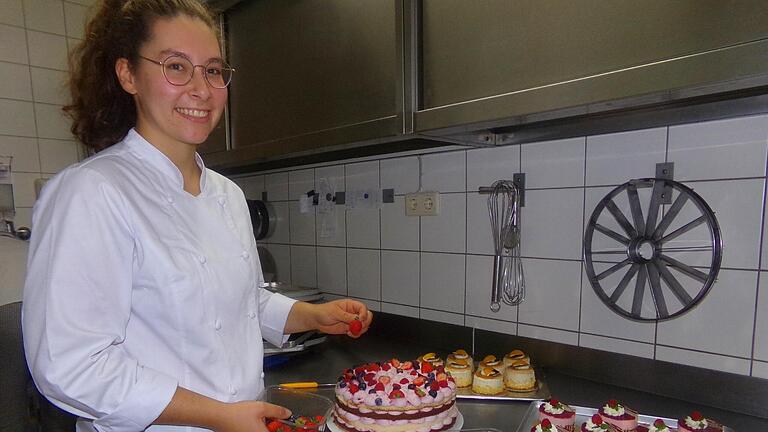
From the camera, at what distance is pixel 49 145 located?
210 cm

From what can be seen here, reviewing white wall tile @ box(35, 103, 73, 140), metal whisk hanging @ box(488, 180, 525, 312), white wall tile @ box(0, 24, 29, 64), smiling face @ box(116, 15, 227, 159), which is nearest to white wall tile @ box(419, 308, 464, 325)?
metal whisk hanging @ box(488, 180, 525, 312)

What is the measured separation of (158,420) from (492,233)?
2.89ft

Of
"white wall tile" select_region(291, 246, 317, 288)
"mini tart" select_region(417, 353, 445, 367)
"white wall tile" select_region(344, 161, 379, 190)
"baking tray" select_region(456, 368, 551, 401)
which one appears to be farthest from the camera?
"white wall tile" select_region(291, 246, 317, 288)

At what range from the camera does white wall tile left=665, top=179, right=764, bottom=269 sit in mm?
877

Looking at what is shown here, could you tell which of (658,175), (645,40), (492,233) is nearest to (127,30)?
(645,40)

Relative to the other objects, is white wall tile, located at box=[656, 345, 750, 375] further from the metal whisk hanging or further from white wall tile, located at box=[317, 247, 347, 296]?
white wall tile, located at box=[317, 247, 347, 296]

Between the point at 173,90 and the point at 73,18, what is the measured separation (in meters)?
2.01

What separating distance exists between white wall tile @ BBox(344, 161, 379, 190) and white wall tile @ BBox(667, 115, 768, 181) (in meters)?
0.84

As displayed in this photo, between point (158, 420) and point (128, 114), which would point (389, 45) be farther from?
point (158, 420)

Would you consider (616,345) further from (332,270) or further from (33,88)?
(33,88)

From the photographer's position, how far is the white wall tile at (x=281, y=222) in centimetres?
182

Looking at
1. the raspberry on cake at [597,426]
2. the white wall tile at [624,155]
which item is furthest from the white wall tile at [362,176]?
the raspberry on cake at [597,426]

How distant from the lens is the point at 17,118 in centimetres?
200

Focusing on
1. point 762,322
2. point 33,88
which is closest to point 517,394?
point 762,322
